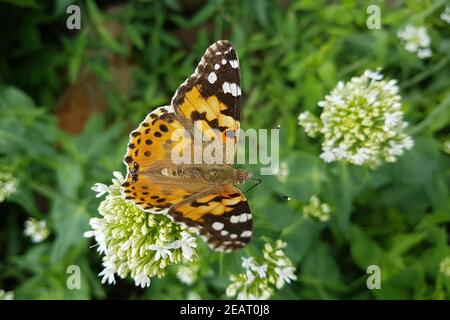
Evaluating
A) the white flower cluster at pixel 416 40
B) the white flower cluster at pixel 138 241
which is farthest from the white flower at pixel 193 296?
the white flower cluster at pixel 416 40

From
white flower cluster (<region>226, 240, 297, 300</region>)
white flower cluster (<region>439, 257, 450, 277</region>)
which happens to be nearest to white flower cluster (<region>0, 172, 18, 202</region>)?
white flower cluster (<region>226, 240, 297, 300</region>)

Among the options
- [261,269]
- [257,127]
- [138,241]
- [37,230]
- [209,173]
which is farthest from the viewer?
[257,127]

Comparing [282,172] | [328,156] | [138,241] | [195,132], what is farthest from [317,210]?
[138,241]

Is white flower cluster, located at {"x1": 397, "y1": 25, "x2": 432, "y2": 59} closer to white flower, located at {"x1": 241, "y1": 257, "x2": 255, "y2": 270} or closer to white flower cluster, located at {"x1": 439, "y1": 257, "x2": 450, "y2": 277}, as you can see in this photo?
white flower cluster, located at {"x1": 439, "y1": 257, "x2": 450, "y2": 277}

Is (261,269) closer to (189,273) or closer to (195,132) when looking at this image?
(189,273)

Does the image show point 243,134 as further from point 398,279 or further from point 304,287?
point 398,279
